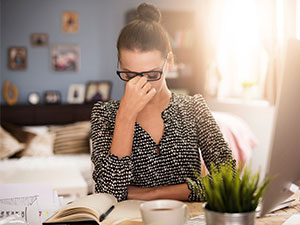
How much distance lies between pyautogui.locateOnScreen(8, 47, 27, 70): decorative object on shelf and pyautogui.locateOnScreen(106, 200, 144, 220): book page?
3.80 metres

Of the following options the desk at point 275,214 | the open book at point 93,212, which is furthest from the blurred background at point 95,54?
the open book at point 93,212

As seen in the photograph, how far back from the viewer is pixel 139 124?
1.58m

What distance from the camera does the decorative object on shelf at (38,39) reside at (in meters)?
4.77

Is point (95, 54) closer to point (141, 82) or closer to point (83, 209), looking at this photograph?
point (141, 82)

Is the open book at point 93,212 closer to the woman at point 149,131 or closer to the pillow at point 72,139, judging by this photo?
the woman at point 149,131

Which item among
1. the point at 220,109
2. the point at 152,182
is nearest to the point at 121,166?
the point at 152,182

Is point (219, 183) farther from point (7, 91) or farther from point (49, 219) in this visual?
point (7, 91)

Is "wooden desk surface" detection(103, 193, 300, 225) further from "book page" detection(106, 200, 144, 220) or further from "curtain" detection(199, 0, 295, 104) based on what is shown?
"curtain" detection(199, 0, 295, 104)

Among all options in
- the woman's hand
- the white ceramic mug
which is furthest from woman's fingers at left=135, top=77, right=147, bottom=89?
the white ceramic mug

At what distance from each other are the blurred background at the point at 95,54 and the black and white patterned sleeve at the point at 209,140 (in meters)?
2.70

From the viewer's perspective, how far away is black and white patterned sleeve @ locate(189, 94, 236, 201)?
4.81 feet

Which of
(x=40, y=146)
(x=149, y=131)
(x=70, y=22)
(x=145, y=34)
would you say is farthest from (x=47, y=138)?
(x=145, y=34)

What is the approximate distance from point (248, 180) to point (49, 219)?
468 mm

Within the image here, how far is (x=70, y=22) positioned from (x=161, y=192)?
12.5 feet
